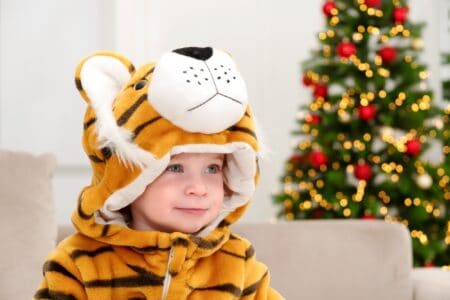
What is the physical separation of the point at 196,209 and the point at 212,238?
93 millimetres

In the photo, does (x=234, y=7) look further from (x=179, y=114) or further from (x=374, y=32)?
(x=179, y=114)

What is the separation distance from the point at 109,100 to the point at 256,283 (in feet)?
1.54

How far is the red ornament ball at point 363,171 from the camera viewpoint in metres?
3.49

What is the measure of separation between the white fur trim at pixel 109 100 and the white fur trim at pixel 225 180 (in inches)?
1.4

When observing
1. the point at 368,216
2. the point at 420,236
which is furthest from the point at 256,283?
the point at 420,236

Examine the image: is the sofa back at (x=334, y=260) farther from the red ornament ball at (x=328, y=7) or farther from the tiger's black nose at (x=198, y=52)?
the red ornament ball at (x=328, y=7)

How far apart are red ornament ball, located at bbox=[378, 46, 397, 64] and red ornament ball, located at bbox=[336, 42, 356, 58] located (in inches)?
4.7

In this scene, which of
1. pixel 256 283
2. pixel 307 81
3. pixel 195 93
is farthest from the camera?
pixel 307 81

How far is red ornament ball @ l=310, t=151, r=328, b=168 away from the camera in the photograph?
140 inches

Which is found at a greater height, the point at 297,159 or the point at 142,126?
the point at 142,126

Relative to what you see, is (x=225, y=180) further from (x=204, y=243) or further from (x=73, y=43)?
(x=73, y=43)

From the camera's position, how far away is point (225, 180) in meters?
1.64

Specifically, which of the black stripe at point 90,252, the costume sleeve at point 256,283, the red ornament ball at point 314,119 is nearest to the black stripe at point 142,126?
the black stripe at point 90,252

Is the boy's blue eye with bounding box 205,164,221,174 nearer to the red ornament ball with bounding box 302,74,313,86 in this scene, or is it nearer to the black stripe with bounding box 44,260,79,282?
the black stripe with bounding box 44,260,79,282
